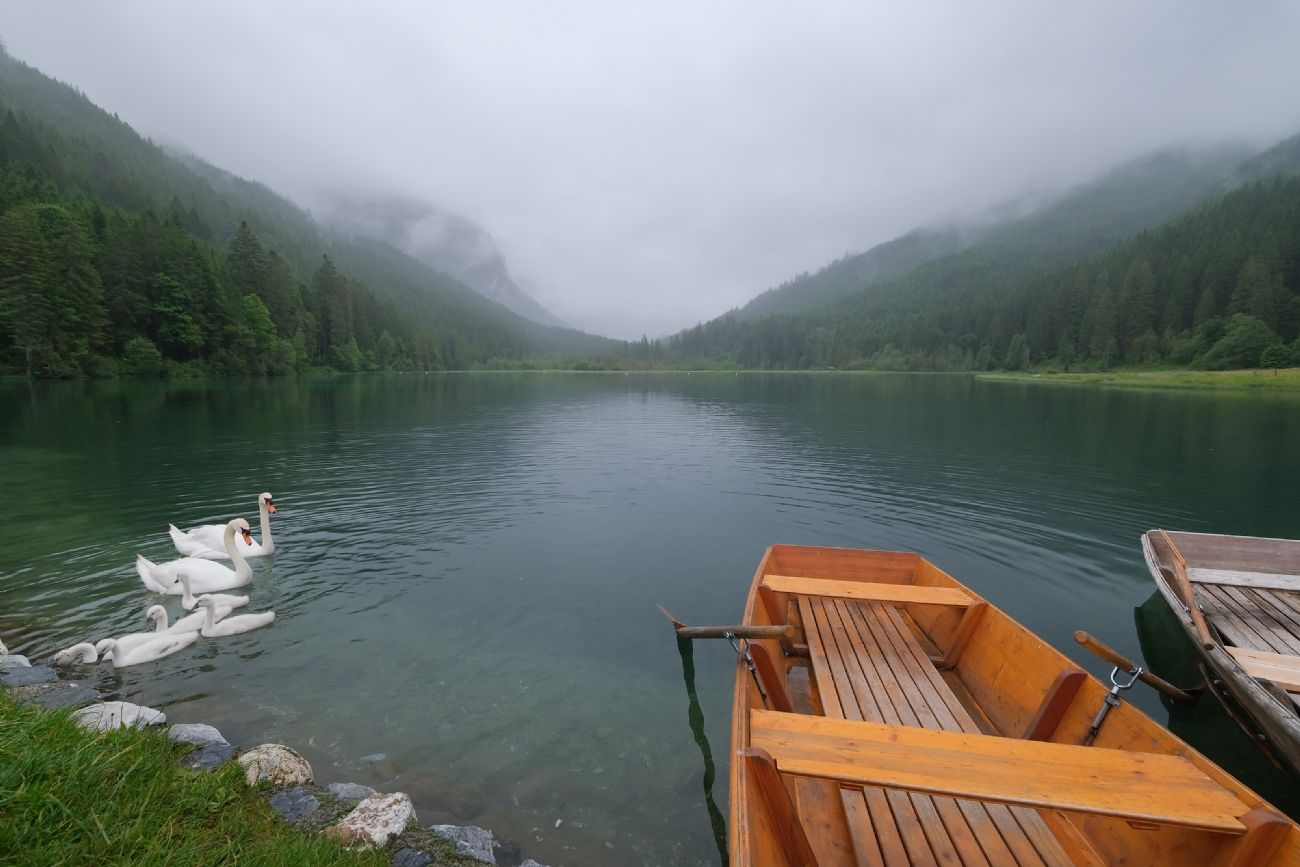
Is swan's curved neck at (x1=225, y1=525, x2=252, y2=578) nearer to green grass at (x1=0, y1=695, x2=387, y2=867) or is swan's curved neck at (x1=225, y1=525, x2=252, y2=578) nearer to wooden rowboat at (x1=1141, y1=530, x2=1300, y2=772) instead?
green grass at (x1=0, y1=695, x2=387, y2=867)

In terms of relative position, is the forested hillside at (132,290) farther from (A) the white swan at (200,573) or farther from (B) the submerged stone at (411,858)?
(B) the submerged stone at (411,858)

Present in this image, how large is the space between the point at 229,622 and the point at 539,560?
21.1 feet

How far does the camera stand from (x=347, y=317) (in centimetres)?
13275

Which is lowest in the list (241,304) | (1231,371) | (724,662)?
(724,662)

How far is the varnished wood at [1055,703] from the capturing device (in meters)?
5.59

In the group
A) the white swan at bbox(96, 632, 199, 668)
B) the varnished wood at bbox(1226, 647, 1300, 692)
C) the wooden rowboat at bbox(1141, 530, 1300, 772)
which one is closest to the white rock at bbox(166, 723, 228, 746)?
the white swan at bbox(96, 632, 199, 668)

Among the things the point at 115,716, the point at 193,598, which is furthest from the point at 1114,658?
the point at 193,598

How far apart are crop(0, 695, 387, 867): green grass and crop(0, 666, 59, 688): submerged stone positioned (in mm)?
3445

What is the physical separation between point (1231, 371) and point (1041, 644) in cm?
12711

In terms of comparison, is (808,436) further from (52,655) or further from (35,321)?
(35,321)

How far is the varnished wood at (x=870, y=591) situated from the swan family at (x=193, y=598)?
972cm

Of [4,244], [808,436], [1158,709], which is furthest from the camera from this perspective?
[4,244]

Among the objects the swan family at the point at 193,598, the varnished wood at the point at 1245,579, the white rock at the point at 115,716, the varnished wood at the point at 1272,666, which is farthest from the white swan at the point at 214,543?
the varnished wood at the point at 1245,579

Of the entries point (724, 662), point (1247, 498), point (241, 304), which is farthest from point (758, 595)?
point (241, 304)
